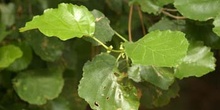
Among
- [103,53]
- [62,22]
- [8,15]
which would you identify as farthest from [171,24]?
A: [8,15]

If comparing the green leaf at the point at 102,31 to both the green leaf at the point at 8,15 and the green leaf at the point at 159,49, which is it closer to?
the green leaf at the point at 159,49

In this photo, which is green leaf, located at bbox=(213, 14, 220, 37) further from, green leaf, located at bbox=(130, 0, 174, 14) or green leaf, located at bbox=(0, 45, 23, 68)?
green leaf, located at bbox=(0, 45, 23, 68)

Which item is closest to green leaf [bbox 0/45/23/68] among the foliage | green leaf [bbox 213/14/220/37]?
the foliage

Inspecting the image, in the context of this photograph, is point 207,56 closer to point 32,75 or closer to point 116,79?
point 116,79

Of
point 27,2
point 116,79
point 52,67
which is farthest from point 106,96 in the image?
point 27,2

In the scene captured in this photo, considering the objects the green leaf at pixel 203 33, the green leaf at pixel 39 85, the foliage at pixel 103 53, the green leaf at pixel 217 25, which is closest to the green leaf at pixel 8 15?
the foliage at pixel 103 53
